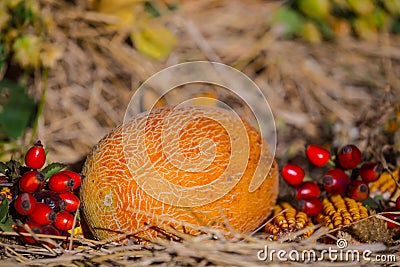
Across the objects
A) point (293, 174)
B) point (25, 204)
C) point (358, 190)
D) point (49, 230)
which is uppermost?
point (25, 204)

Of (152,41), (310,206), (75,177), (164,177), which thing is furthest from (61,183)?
(152,41)

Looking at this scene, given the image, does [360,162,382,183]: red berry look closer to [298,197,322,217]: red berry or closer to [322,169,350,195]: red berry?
[322,169,350,195]: red berry

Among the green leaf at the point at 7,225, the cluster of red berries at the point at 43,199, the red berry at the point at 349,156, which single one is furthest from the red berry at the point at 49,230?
the red berry at the point at 349,156

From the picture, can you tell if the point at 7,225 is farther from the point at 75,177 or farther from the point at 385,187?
the point at 385,187

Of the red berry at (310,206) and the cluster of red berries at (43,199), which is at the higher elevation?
the cluster of red berries at (43,199)

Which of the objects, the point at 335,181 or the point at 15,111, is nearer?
the point at 335,181

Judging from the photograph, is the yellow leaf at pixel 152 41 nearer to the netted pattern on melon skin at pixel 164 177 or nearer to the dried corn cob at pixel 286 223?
the netted pattern on melon skin at pixel 164 177
